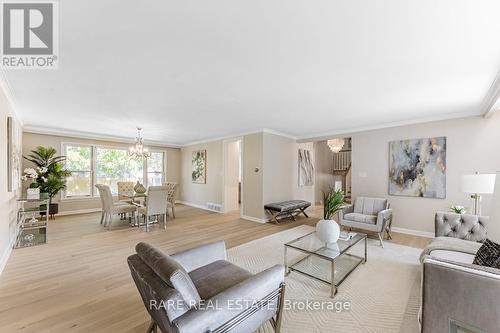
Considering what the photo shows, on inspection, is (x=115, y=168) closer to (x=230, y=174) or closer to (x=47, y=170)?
(x=47, y=170)

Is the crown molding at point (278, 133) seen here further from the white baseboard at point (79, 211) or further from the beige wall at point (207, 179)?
the white baseboard at point (79, 211)

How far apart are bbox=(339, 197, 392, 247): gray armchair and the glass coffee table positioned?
852 millimetres

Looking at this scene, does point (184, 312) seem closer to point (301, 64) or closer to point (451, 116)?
point (301, 64)

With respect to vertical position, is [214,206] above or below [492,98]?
below

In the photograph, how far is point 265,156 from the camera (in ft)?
18.1

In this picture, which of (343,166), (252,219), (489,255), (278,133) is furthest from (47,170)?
(343,166)

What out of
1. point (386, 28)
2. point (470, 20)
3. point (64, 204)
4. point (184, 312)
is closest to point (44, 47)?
point (184, 312)

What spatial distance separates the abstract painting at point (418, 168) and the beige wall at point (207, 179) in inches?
189

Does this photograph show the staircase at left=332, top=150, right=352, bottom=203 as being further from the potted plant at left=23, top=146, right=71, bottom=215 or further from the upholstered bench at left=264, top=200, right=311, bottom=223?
the potted plant at left=23, top=146, right=71, bottom=215

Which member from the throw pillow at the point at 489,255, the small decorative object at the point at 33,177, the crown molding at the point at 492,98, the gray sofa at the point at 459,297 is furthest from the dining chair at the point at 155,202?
the crown molding at the point at 492,98

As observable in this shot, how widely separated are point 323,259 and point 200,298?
1.94 m

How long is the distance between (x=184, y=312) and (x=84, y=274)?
237cm

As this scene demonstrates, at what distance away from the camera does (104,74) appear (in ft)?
8.17

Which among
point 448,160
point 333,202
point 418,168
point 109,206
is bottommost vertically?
point 109,206
